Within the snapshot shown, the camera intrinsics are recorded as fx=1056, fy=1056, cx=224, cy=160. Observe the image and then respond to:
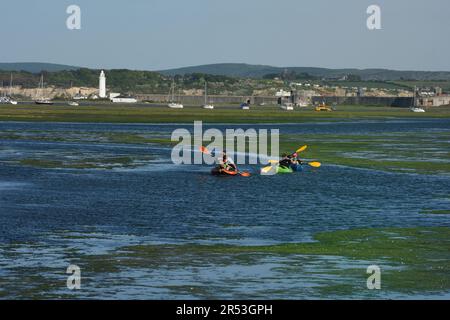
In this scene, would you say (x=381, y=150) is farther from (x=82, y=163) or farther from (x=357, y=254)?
(x=357, y=254)

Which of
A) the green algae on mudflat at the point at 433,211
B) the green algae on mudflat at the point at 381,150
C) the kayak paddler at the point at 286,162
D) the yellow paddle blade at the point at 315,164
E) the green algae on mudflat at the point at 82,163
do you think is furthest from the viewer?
the green algae on mudflat at the point at 381,150

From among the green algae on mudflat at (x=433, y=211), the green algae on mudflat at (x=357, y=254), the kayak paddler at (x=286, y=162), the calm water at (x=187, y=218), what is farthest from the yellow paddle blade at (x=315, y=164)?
the green algae on mudflat at (x=357, y=254)

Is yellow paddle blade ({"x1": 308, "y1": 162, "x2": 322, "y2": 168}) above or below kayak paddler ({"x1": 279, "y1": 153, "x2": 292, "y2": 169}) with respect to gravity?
below

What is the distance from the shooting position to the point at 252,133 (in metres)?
122

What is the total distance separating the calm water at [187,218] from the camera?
104 feet

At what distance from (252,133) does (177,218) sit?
75.6 metres

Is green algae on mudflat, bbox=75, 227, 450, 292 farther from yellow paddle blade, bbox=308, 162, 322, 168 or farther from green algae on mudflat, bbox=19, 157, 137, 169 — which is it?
green algae on mudflat, bbox=19, 157, 137, 169

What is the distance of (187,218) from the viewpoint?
154 feet

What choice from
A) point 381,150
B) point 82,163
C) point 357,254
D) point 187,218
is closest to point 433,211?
point 187,218

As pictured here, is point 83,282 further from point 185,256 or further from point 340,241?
point 340,241

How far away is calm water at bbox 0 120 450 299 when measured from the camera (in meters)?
31.8

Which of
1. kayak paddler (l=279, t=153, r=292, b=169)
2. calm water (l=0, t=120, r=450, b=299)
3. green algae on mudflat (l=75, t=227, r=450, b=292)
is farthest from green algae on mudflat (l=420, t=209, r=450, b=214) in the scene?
kayak paddler (l=279, t=153, r=292, b=169)

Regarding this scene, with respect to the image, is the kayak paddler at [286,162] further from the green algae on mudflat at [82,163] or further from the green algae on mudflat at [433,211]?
the green algae on mudflat at [433,211]

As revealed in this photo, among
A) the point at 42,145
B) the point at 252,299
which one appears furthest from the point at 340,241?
the point at 42,145
